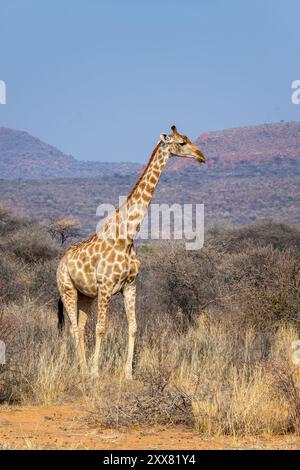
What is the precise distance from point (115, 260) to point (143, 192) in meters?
0.89

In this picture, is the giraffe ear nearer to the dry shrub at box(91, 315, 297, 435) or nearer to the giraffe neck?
the giraffe neck

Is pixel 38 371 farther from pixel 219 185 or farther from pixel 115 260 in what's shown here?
pixel 219 185

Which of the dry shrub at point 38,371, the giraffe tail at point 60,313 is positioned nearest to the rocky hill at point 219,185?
the giraffe tail at point 60,313

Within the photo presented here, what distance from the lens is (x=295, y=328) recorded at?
13.0 m

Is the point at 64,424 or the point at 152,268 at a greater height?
the point at 152,268

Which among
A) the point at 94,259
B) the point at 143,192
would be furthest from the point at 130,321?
the point at 143,192

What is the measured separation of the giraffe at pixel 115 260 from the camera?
10289mm

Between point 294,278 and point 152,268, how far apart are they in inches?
156

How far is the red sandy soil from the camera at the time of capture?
7215mm

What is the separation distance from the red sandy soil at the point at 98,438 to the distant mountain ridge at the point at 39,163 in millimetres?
121654

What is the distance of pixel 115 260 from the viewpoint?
10305 mm
